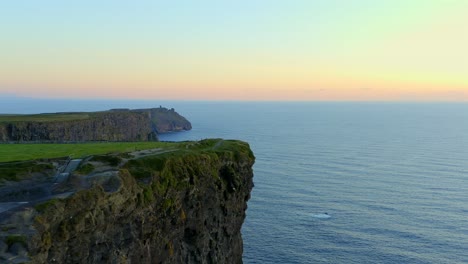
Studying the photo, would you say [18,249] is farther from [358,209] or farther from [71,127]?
[71,127]

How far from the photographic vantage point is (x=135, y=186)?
3000cm

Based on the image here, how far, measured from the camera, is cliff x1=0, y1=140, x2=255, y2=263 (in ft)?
74.4

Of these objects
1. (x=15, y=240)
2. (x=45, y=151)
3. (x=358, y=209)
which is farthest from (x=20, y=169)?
(x=358, y=209)

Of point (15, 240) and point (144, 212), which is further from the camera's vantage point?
point (144, 212)

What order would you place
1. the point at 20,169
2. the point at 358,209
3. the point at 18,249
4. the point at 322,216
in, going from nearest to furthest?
the point at 18,249 < the point at 20,169 < the point at 322,216 < the point at 358,209

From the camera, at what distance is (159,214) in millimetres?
33000


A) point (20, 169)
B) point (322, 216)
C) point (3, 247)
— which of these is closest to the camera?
point (3, 247)

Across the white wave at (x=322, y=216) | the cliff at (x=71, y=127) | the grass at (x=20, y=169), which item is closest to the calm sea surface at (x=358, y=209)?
the white wave at (x=322, y=216)

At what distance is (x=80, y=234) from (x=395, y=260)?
177ft

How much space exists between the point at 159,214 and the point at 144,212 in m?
2.38

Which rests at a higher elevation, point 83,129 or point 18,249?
point 83,129

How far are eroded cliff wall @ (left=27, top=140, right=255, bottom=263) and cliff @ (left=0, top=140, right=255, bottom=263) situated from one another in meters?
0.06

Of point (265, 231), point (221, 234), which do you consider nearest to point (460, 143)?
point (265, 231)

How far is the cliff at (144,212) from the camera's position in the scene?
22672mm
